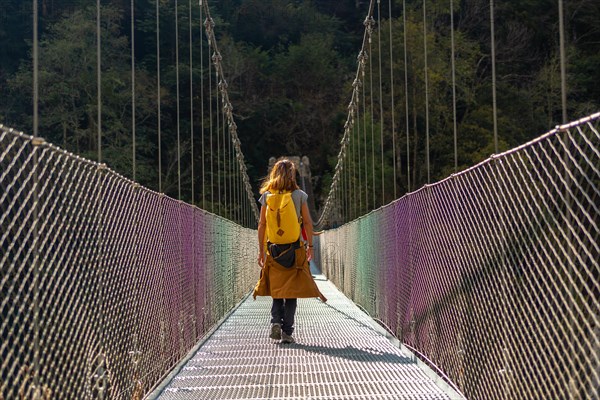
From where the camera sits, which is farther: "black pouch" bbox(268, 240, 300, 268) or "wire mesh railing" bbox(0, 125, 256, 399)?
"black pouch" bbox(268, 240, 300, 268)

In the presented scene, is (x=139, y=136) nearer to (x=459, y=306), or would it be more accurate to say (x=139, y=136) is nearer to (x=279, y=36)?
(x=279, y=36)

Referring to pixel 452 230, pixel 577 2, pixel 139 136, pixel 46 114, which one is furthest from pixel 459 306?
pixel 139 136

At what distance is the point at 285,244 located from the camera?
3.84 metres

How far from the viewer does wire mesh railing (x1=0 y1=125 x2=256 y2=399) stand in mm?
1619

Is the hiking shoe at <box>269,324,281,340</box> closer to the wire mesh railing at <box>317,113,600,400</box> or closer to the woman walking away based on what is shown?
the woman walking away

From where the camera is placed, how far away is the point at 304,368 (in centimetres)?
316

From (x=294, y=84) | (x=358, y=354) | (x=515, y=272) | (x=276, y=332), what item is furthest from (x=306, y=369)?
(x=294, y=84)

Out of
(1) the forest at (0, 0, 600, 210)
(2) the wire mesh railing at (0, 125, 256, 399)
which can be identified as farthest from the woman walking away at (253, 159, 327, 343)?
(1) the forest at (0, 0, 600, 210)

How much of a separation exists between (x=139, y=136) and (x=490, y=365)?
22.0 metres

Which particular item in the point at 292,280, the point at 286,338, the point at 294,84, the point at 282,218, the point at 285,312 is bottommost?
the point at 286,338

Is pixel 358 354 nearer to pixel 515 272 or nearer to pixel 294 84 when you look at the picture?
pixel 515 272

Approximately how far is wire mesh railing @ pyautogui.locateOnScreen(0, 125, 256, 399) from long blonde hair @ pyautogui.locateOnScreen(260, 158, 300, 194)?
1.73 feet

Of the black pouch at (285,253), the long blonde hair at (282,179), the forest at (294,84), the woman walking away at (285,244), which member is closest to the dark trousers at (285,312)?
the woman walking away at (285,244)

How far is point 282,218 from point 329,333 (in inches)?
37.4
